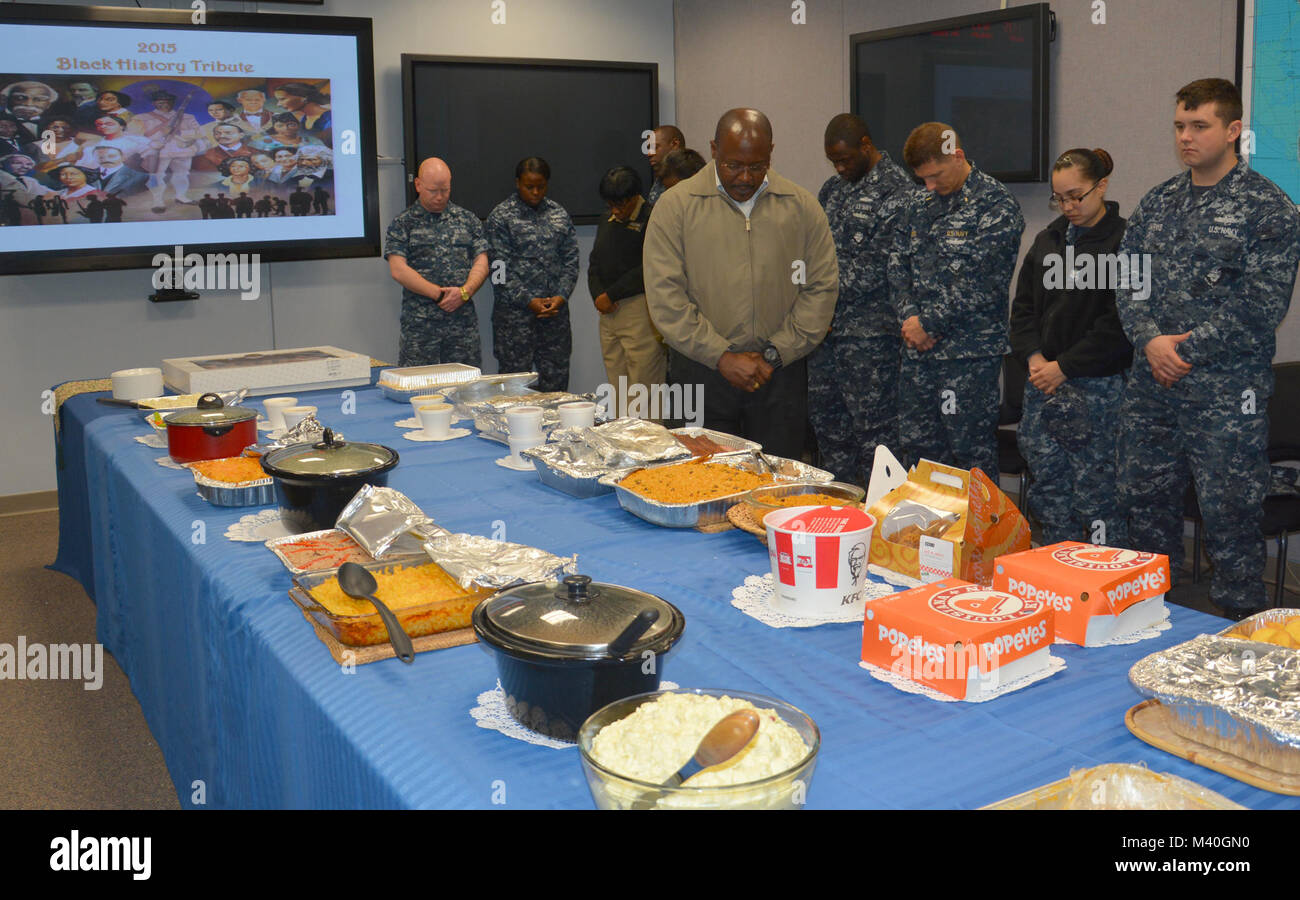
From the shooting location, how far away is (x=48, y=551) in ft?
14.4

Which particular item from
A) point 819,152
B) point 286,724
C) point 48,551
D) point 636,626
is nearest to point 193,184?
point 48,551

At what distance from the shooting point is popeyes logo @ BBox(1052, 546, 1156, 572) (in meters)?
1.33

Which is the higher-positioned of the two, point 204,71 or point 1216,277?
point 204,71

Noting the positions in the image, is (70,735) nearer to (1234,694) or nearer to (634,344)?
(1234,694)

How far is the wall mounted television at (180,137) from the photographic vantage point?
4.81 metres

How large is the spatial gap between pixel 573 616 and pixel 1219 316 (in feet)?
8.41

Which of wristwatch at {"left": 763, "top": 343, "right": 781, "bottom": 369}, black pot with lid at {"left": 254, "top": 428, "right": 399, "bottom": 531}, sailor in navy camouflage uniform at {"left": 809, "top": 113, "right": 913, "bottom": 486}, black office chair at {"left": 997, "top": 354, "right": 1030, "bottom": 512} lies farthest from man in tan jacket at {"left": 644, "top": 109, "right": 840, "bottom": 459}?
black pot with lid at {"left": 254, "top": 428, "right": 399, "bottom": 531}

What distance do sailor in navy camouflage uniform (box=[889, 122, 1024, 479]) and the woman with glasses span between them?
0.44 feet

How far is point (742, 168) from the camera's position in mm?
2992

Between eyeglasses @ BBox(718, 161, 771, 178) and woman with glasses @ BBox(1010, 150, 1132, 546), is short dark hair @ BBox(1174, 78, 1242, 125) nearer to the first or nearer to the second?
woman with glasses @ BBox(1010, 150, 1132, 546)

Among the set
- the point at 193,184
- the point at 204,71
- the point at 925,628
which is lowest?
the point at 925,628

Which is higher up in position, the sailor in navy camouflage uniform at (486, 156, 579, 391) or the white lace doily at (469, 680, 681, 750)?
the sailor in navy camouflage uniform at (486, 156, 579, 391)
